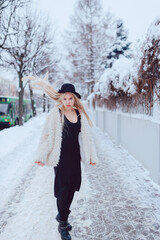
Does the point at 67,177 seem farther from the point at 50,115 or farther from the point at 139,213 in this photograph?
the point at 139,213

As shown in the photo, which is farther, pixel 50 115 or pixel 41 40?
pixel 41 40

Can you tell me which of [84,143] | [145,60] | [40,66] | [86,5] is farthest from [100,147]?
[86,5]

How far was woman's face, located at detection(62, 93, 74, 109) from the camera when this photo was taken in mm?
3207

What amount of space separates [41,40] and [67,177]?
15.3 meters

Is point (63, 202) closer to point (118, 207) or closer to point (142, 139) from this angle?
point (118, 207)

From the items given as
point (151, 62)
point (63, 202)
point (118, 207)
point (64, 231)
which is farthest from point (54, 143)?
point (151, 62)

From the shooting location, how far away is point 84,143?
3.18 meters

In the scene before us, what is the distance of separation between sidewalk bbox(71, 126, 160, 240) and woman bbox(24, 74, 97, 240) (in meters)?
0.44

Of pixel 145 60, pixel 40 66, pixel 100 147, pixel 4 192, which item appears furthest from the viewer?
pixel 40 66

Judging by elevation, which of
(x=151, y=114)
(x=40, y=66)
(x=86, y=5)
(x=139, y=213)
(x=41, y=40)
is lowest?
(x=139, y=213)

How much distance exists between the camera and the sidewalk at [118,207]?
3.11m

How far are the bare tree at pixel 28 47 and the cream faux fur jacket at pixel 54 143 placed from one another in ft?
41.8

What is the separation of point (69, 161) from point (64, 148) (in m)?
0.19

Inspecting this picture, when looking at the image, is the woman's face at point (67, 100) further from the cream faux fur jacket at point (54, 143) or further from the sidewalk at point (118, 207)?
the sidewalk at point (118, 207)
